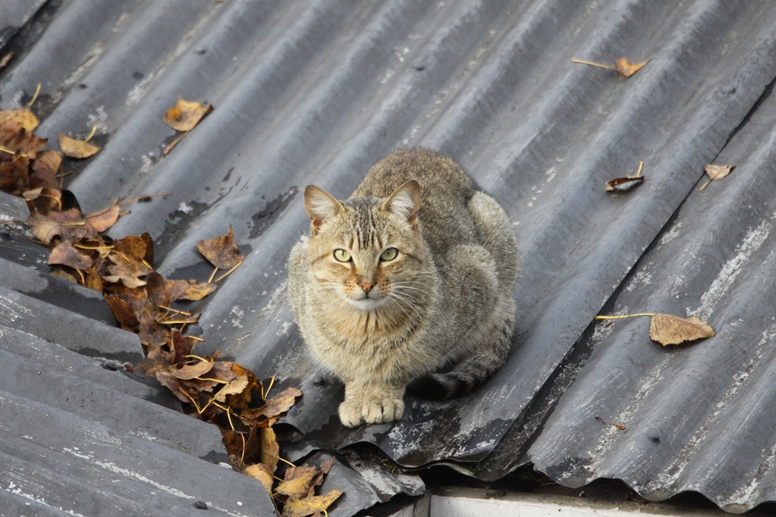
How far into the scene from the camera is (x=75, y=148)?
444 centimetres

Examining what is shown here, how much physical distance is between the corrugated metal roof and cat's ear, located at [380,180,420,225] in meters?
0.70

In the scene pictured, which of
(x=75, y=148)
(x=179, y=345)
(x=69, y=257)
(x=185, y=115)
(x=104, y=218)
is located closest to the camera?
(x=179, y=345)

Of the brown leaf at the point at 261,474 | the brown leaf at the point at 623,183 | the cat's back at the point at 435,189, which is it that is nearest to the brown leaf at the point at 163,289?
the cat's back at the point at 435,189

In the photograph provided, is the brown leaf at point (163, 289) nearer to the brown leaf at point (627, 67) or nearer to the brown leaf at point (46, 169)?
the brown leaf at point (46, 169)

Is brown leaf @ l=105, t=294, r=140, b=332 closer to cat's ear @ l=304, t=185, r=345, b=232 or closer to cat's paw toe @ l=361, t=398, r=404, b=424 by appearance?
cat's ear @ l=304, t=185, r=345, b=232

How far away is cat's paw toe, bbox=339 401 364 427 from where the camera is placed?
10.6 feet

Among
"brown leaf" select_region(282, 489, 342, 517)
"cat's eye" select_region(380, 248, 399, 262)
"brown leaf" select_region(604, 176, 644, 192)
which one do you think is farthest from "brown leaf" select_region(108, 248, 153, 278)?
"brown leaf" select_region(604, 176, 644, 192)

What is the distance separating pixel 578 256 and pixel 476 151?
96cm

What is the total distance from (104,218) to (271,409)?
1.49 metres

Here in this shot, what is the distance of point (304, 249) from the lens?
12.0 feet

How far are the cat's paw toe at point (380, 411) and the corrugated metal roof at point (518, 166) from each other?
6 centimetres

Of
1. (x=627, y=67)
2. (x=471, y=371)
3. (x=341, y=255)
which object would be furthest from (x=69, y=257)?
(x=627, y=67)

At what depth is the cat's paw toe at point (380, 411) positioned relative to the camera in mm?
3162

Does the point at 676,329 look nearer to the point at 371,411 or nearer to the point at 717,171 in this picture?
the point at 717,171
